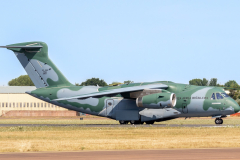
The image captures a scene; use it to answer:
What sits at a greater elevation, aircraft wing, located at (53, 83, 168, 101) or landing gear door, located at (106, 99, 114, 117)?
aircraft wing, located at (53, 83, 168, 101)

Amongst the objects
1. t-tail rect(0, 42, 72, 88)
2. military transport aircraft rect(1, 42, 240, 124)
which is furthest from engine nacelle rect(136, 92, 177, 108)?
t-tail rect(0, 42, 72, 88)

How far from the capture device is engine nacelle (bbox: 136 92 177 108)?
3262 centimetres

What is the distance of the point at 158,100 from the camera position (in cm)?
3291

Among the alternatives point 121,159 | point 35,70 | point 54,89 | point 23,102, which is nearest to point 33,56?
point 35,70

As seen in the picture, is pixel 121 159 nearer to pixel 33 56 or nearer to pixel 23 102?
pixel 33 56

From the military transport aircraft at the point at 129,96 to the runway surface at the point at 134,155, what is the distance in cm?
1721

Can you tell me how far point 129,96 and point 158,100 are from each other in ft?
10.8

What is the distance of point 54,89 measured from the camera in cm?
3703

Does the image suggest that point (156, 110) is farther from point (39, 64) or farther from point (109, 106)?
point (39, 64)

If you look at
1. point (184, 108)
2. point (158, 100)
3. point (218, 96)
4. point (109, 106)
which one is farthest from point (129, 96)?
point (218, 96)

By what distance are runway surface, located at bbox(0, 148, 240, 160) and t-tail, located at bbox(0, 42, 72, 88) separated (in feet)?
73.5

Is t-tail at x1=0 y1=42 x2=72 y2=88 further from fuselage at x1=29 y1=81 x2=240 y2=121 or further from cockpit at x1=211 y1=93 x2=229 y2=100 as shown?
cockpit at x1=211 y1=93 x2=229 y2=100

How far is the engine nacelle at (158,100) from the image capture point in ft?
107

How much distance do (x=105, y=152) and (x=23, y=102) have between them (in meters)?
78.8
